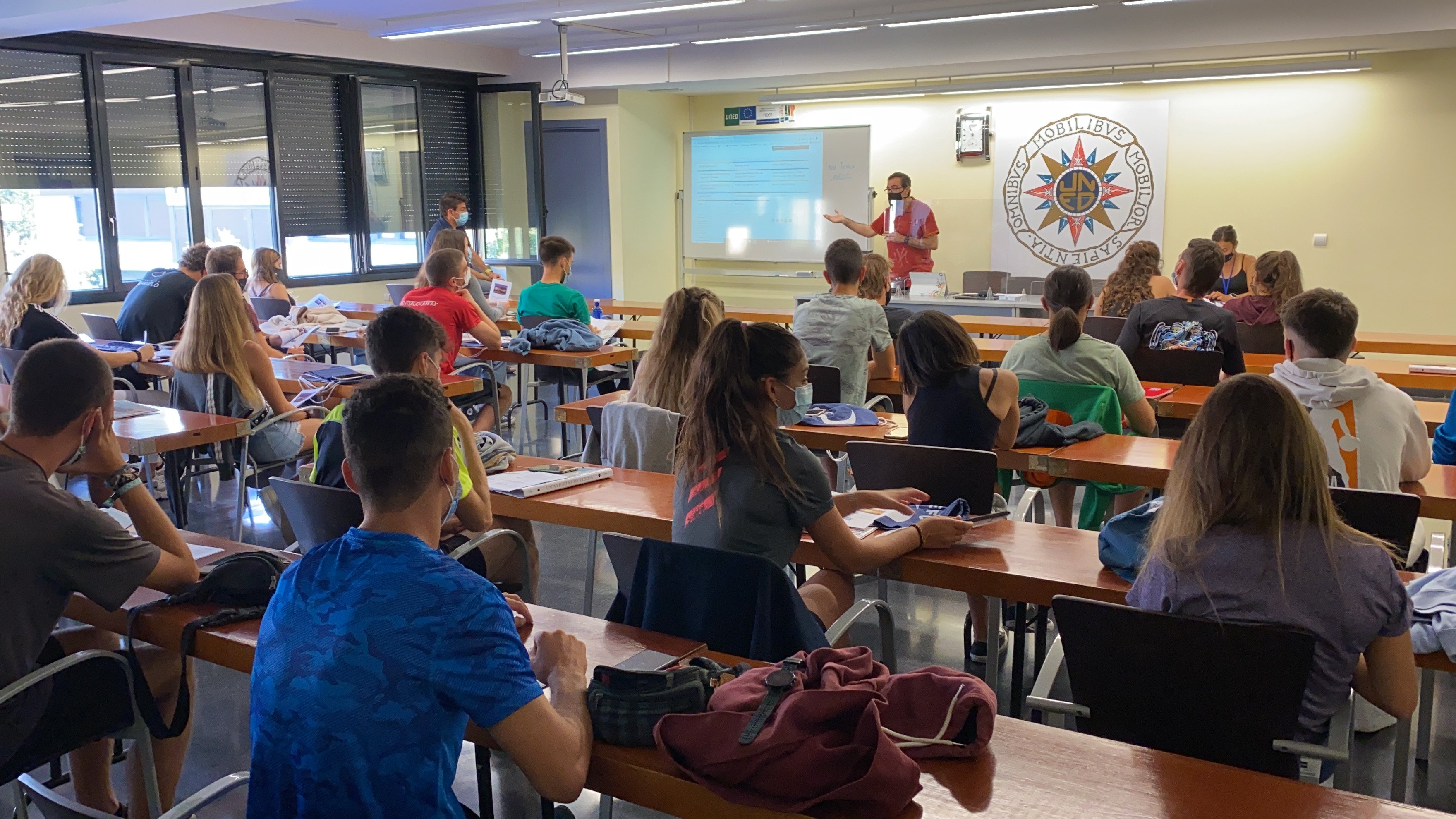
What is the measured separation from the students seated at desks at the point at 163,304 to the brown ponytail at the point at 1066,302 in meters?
4.54

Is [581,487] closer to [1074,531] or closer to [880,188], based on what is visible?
[1074,531]

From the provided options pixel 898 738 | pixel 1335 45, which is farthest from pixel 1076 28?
pixel 898 738

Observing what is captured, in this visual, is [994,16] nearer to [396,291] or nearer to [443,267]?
[443,267]

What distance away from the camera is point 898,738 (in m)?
1.55

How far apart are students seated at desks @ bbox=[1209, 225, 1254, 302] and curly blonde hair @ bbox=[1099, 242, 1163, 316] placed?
171cm

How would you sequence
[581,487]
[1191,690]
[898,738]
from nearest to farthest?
1. [898,738]
2. [1191,690]
3. [581,487]

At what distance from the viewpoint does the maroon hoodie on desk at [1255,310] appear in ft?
20.5

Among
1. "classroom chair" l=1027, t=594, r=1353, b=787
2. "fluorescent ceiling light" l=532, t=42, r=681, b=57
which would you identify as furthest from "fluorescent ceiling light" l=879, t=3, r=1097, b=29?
"classroom chair" l=1027, t=594, r=1353, b=787

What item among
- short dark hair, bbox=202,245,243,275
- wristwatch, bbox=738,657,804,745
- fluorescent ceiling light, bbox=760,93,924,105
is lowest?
wristwatch, bbox=738,657,804,745

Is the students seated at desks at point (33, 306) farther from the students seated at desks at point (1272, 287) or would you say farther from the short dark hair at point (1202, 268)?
the students seated at desks at point (1272, 287)

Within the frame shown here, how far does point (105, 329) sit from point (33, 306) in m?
1.17

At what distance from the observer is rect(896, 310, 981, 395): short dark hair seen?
3.52 meters

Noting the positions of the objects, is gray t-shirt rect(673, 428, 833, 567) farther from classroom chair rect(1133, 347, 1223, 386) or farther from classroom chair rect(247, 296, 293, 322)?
classroom chair rect(247, 296, 293, 322)

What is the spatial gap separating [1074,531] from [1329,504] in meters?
0.93
